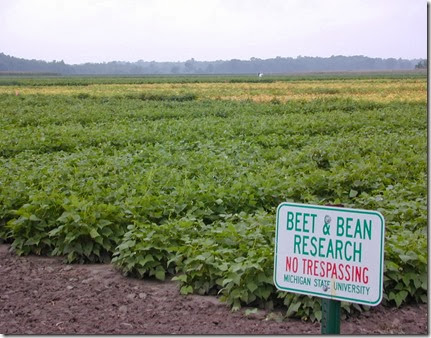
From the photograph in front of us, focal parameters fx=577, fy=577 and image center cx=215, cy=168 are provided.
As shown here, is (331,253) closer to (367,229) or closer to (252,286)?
(367,229)

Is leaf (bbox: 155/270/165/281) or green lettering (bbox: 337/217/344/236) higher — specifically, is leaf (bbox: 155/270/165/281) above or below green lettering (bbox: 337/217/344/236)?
below

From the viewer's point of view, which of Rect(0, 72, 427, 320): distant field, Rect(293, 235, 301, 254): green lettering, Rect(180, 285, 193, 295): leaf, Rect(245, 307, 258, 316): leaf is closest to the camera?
Rect(293, 235, 301, 254): green lettering

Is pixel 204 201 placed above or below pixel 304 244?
below

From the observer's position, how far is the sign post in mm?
2320

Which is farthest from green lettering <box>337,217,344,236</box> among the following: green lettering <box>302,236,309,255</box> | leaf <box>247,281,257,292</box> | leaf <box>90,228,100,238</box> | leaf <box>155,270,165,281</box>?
leaf <box>90,228,100,238</box>

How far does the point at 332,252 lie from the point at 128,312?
109 inches

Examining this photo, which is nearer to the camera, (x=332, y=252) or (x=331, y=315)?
(x=332, y=252)

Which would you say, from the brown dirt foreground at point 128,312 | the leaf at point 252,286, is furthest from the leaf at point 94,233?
the leaf at point 252,286

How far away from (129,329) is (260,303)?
108 cm

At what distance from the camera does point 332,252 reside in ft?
7.73

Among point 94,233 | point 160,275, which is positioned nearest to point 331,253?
point 160,275

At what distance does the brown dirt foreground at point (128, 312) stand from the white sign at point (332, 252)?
187 centimetres

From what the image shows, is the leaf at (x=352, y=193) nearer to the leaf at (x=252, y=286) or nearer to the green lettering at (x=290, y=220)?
the leaf at (x=252, y=286)

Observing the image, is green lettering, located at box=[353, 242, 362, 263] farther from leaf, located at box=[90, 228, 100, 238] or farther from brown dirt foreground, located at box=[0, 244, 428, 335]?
leaf, located at box=[90, 228, 100, 238]
